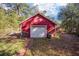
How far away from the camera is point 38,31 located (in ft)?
9.61

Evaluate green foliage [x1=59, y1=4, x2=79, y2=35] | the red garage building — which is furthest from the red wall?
green foliage [x1=59, y1=4, x2=79, y2=35]

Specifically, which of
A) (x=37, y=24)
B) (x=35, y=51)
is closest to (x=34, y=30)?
(x=37, y=24)

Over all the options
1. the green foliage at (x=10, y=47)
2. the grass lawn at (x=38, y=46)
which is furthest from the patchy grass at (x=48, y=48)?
the green foliage at (x=10, y=47)

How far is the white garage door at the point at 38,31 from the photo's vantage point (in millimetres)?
2891

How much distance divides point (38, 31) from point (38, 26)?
7 cm

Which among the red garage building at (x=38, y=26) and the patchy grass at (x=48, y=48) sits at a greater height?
the red garage building at (x=38, y=26)

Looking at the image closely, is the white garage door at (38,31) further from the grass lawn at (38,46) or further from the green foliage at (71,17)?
the green foliage at (71,17)

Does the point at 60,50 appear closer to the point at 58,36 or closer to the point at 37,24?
the point at 58,36

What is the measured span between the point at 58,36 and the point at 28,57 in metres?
0.46

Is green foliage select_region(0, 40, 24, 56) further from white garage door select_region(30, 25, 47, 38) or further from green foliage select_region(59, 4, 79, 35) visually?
green foliage select_region(59, 4, 79, 35)

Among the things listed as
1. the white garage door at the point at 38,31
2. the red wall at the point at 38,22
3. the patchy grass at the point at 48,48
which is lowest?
the patchy grass at the point at 48,48

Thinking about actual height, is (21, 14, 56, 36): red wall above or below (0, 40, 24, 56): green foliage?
above

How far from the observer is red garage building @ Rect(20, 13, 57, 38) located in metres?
2.86

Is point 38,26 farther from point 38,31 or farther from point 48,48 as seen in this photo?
point 48,48
